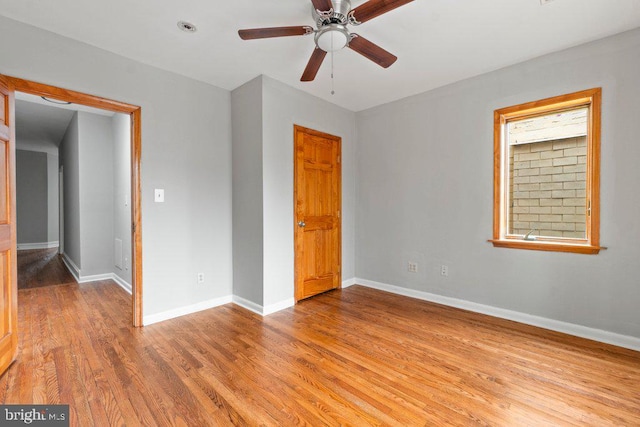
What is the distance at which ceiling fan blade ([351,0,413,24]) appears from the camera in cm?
169

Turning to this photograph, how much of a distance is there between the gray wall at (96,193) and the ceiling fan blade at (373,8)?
4.66 metres

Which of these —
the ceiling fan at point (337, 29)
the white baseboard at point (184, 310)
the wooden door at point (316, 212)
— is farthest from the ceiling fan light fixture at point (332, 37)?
the white baseboard at point (184, 310)

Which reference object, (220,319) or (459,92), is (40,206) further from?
(459,92)

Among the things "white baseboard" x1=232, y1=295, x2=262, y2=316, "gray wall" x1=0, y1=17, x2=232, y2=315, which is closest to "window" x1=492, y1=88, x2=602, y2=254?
"white baseboard" x1=232, y1=295, x2=262, y2=316

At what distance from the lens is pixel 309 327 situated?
2.90 metres

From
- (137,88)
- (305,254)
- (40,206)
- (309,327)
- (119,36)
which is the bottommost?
(309,327)

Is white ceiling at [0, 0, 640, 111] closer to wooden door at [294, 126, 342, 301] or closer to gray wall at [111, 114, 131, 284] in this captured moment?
wooden door at [294, 126, 342, 301]

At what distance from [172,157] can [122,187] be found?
1782 millimetres

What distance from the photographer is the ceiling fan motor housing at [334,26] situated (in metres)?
1.92

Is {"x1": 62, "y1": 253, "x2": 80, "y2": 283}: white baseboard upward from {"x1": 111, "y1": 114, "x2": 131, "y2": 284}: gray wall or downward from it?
downward

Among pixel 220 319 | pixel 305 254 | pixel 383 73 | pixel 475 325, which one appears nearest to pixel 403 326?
pixel 475 325

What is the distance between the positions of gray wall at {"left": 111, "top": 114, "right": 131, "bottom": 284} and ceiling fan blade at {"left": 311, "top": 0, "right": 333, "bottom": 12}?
10.7 ft

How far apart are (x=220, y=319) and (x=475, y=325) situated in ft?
8.40

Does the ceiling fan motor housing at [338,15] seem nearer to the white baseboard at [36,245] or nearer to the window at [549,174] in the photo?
the window at [549,174]
